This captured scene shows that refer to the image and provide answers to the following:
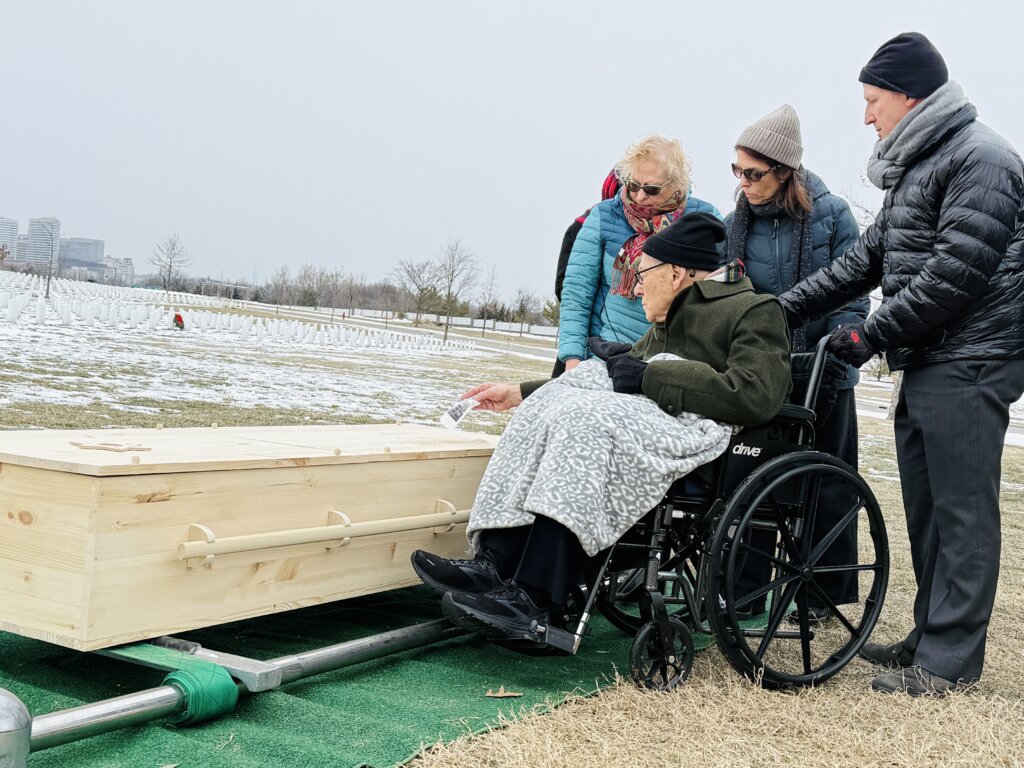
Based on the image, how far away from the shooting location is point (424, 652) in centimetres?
307

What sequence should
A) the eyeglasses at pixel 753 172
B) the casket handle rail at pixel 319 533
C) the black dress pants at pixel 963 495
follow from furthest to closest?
the eyeglasses at pixel 753 172 → the black dress pants at pixel 963 495 → the casket handle rail at pixel 319 533

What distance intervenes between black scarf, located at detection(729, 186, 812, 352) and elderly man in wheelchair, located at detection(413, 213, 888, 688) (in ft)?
2.24

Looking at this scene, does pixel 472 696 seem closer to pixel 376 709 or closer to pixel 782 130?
pixel 376 709

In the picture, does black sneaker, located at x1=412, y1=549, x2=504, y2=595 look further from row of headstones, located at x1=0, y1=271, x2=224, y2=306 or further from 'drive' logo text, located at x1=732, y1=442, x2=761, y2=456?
row of headstones, located at x1=0, y1=271, x2=224, y2=306

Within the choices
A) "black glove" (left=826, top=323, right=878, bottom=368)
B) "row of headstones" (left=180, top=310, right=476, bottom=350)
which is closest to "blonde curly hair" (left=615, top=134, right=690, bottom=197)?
"black glove" (left=826, top=323, right=878, bottom=368)

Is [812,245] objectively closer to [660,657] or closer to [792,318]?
[792,318]

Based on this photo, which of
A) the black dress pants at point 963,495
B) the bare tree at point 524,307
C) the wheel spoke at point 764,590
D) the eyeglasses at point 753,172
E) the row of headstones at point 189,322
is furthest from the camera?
the bare tree at point 524,307

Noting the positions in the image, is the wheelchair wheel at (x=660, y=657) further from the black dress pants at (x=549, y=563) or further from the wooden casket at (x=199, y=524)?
the wooden casket at (x=199, y=524)

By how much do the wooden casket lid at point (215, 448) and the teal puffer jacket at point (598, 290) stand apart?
562mm

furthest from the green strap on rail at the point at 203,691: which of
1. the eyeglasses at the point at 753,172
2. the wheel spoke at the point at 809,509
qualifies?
the eyeglasses at the point at 753,172

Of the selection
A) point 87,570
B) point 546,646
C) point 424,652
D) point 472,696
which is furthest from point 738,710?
point 87,570

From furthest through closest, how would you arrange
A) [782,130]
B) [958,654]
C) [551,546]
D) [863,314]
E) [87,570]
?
1. [863,314]
2. [782,130]
3. [958,654]
4. [551,546]
5. [87,570]

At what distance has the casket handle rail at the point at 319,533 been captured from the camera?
2477 millimetres

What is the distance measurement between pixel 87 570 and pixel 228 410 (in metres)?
8.27
